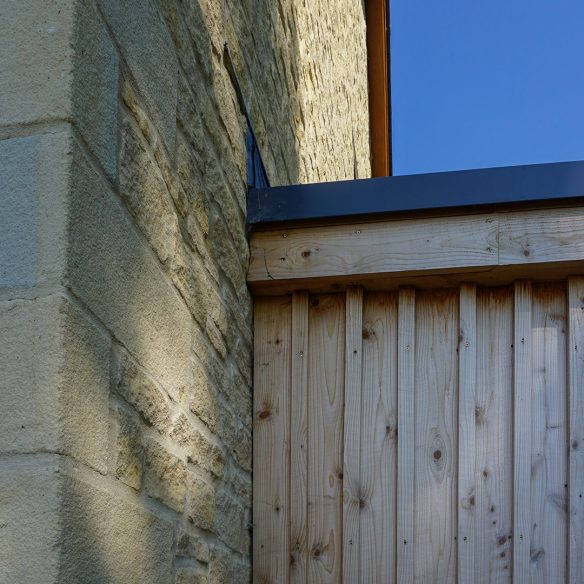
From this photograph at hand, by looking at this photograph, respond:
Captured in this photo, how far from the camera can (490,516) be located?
8.26ft

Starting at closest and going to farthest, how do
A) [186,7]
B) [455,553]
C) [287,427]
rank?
[186,7] → [455,553] → [287,427]

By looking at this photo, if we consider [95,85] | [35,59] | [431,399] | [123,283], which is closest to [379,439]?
[431,399]

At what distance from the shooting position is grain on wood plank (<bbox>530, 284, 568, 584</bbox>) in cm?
246

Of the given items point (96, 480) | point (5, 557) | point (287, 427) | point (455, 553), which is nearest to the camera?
point (5, 557)

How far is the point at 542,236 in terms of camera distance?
8.46 ft

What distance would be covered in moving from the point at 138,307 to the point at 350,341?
1.20m

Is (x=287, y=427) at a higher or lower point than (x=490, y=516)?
higher

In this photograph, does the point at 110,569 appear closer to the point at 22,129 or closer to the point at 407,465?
the point at 22,129

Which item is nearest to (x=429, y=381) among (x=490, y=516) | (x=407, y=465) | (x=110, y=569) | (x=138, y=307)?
(x=407, y=465)

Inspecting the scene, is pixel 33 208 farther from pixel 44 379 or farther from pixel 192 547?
pixel 192 547

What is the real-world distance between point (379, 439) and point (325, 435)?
0.17m

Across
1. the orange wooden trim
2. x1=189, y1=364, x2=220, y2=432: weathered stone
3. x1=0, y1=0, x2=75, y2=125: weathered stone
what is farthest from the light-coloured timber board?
the orange wooden trim

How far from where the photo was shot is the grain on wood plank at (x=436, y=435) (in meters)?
2.53

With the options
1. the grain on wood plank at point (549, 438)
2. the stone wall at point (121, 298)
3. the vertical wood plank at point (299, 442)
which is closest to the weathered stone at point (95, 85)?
the stone wall at point (121, 298)
